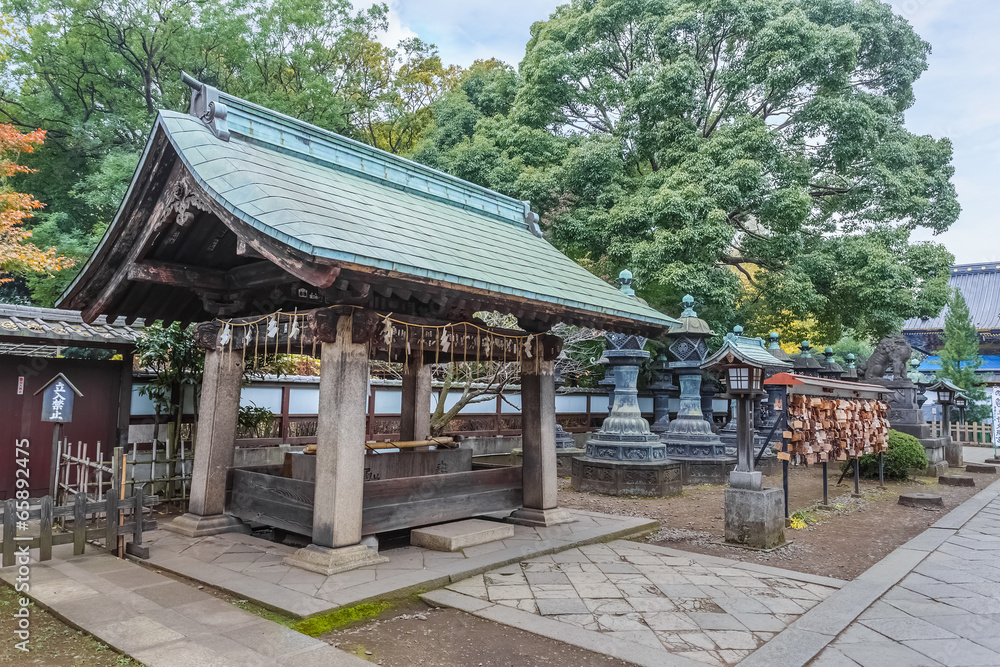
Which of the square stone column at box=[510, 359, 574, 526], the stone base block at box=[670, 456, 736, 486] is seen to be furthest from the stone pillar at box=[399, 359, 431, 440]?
the stone base block at box=[670, 456, 736, 486]

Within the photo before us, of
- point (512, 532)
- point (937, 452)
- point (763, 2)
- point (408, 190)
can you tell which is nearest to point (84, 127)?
point (408, 190)

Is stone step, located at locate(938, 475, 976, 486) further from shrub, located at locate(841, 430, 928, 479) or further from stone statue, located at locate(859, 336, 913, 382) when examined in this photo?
stone statue, located at locate(859, 336, 913, 382)

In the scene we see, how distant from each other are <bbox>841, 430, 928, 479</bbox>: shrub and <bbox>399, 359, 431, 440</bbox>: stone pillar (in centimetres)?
1087

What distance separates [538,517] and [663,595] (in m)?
2.73

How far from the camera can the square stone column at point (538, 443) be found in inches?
326

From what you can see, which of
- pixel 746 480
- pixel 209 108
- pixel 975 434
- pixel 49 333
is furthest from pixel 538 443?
pixel 975 434

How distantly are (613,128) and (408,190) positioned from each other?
14.3 meters

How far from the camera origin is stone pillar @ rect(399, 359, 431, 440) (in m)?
9.58

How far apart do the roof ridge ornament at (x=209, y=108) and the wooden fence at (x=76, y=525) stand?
153 inches

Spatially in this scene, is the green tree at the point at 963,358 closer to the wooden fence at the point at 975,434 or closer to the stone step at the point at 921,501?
the wooden fence at the point at 975,434

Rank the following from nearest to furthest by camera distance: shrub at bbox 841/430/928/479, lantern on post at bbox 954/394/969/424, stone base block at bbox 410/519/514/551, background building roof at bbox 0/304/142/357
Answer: stone base block at bbox 410/519/514/551, background building roof at bbox 0/304/142/357, shrub at bbox 841/430/928/479, lantern on post at bbox 954/394/969/424

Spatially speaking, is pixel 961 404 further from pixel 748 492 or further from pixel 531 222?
pixel 531 222

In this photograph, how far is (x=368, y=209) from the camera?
21.9 ft

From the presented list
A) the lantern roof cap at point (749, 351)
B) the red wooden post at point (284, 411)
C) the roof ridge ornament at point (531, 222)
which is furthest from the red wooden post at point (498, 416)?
the roof ridge ornament at point (531, 222)
